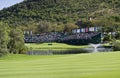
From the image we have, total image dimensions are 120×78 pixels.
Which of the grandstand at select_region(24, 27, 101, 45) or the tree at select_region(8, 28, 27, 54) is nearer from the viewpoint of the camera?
the tree at select_region(8, 28, 27, 54)

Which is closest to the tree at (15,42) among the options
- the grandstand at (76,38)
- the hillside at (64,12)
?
the grandstand at (76,38)

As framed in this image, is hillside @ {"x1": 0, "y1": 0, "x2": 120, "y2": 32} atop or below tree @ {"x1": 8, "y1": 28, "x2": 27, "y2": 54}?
atop

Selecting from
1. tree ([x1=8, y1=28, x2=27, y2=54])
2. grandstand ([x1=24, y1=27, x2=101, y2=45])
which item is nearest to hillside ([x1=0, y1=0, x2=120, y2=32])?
grandstand ([x1=24, y1=27, x2=101, y2=45])

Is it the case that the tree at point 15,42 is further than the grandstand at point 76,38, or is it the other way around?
the grandstand at point 76,38

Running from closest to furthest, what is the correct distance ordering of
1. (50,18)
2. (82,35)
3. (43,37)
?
(82,35) → (43,37) → (50,18)

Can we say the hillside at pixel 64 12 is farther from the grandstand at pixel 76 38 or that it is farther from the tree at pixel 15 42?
the tree at pixel 15 42

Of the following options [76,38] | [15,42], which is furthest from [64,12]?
[15,42]

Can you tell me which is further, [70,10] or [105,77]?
[70,10]

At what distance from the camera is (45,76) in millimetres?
13320

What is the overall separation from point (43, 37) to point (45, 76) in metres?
115

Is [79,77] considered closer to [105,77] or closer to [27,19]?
[105,77]

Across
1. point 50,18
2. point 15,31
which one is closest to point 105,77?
point 15,31

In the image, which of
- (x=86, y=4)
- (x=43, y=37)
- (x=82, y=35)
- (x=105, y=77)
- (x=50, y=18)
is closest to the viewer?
(x=105, y=77)

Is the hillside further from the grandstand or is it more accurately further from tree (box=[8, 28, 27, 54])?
tree (box=[8, 28, 27, 54])
